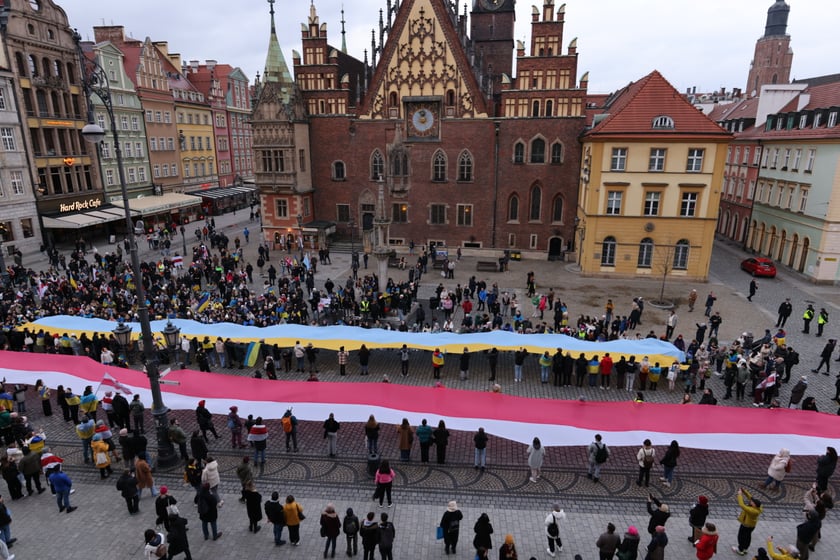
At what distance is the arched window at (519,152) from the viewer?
43469mm

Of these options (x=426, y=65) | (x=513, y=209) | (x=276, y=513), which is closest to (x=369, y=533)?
(x=276, y=513)

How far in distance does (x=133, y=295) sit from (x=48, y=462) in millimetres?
18387

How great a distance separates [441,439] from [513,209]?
1300 inches

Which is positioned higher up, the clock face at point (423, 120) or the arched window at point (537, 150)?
the clock face at point (423, 120)

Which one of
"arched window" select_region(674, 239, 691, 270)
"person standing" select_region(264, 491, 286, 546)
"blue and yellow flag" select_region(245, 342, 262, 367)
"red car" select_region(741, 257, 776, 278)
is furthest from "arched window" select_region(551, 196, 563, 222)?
"person standing" select_region(264, 491, 286, 546)

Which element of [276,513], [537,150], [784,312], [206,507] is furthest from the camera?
[537,150]

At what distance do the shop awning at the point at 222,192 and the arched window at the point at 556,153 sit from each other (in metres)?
45.0

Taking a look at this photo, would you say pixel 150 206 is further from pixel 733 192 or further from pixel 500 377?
pixel 733 192

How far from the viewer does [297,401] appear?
16.4 meters

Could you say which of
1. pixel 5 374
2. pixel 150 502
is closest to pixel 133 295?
pixel 5 374

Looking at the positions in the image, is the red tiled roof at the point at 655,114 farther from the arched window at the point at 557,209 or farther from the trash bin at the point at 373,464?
the trash bin at the point at 373,464

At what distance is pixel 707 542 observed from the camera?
10914 millimetres

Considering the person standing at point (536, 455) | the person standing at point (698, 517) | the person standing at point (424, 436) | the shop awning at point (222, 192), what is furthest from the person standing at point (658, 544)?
the shop awning at point (222, 192)

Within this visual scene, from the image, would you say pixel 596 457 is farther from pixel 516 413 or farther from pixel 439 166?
pixel 439 166
